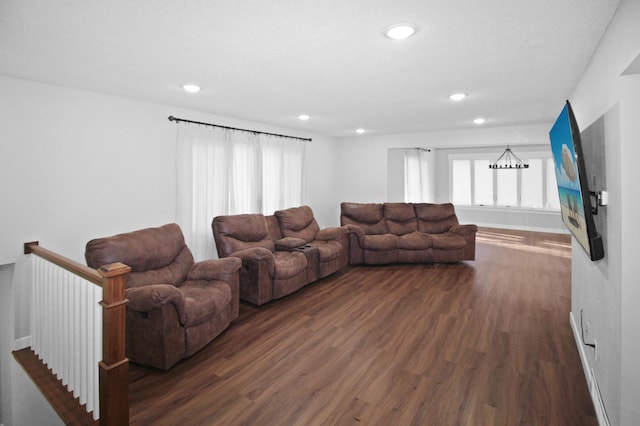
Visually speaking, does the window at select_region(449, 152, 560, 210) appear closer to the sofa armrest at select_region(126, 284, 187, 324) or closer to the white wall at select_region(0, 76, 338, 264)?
the white wall at select_region(0, 76, 338, 264)

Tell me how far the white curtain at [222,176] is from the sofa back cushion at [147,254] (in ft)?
2.52

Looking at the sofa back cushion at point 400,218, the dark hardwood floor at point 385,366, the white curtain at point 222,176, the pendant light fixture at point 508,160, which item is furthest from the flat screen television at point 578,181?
the pendant light fixture at point 508,160

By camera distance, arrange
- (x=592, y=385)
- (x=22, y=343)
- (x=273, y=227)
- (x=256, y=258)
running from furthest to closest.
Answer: (x=273, y=227) < (x=256, y=258) < (x=22, y=343) < (x=592, y=385)

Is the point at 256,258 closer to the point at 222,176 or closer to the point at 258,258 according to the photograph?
the point at 258,258

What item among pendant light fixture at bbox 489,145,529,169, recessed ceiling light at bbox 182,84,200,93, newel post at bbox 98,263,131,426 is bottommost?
newel post at bbox 98,263,131,426

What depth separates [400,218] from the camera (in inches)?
246

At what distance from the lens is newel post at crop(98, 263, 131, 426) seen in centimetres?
190

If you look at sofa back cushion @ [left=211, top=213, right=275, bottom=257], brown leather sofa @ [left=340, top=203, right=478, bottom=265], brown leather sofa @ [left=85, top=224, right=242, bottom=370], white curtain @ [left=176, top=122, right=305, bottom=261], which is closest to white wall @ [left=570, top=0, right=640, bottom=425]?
brown leather sofa @ [left=85, top=224, right=242, bottom=370]

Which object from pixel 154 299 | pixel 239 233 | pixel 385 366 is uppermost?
pixel 239 233

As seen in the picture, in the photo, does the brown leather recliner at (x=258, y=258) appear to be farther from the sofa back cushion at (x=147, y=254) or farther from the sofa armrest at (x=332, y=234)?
the sofa armrest at (x=332, y=234)

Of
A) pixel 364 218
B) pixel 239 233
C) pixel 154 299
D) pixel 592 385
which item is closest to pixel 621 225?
pixel 592 385

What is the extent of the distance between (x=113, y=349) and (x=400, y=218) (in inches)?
201

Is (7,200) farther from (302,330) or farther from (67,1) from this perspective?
(302,330)

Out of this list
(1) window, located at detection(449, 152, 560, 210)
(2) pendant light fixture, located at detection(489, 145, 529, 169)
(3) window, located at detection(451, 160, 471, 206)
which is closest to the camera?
(1) window, located at detection(449, 152, 560, 210)
